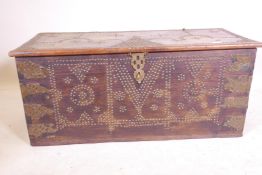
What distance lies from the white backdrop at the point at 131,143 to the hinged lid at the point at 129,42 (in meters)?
0.43

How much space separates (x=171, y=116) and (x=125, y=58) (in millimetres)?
465

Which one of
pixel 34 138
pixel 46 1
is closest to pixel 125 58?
pixel 34 138

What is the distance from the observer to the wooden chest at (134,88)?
1750 millimetres

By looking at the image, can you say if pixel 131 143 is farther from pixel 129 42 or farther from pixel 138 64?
pixel 129 42

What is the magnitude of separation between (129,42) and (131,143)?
63cm

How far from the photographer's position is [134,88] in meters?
1.82

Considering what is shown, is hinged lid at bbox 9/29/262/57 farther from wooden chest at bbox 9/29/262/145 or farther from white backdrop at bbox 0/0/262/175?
white backdrop at bbox 0/0/262/175

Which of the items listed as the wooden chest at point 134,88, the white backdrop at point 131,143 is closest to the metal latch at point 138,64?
the wooden chest at point 134,88

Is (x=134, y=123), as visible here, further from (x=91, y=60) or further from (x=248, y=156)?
(x=248, y=156)

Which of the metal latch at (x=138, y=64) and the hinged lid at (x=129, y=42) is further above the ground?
the hinged lid at (x=129, y=42)

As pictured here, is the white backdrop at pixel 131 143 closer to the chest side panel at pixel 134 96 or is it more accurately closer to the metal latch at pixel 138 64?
the chest side panel at pixel 134 96

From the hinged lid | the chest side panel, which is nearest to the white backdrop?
A: the chest side panel

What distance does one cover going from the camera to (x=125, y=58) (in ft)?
5.78

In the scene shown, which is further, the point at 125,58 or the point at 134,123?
the point at 134,123
